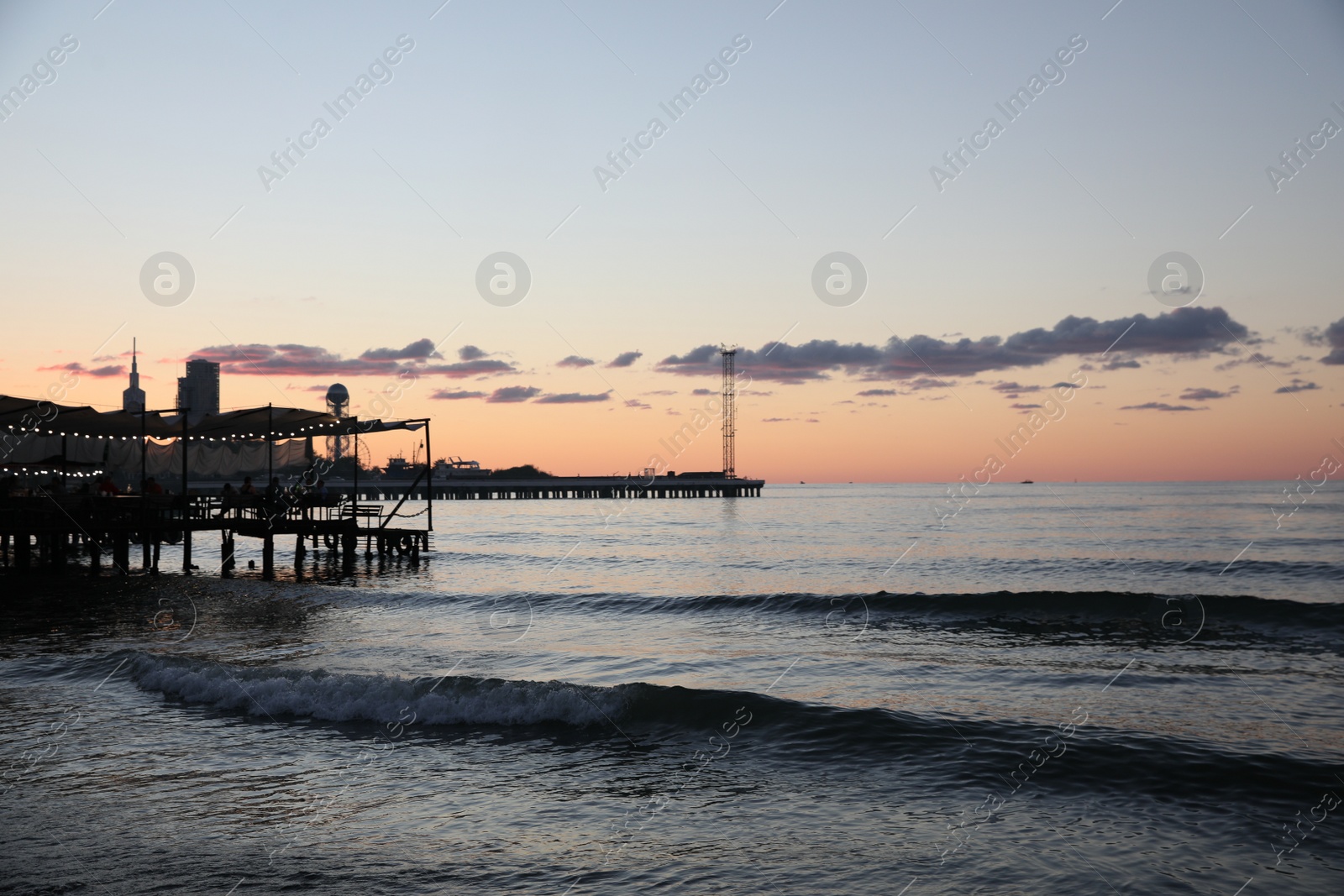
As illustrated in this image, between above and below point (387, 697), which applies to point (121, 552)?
above

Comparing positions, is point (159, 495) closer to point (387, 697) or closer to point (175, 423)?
point (175, 423)

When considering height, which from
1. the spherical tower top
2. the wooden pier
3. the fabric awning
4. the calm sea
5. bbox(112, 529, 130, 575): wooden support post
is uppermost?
the spherical tower top

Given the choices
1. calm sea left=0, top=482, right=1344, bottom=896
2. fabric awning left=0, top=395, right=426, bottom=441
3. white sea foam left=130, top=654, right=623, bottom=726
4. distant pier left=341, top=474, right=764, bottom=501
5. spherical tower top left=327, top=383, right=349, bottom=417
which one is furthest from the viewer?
distant pier left=341, top=474, right=764, bottom=501

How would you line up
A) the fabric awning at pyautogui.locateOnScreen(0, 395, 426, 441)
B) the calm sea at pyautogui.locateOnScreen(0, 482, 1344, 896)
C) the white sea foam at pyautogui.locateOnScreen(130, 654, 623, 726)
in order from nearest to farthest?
the calm sea at pyautogui.locateOnScreen(0, 482, 1344, 896), the white sea foam at pyautogui.locateOnScreen(130, 654, 623, 726), the fabric awning at pyautogui.locateOnScreen(0, 395, 426, 441)

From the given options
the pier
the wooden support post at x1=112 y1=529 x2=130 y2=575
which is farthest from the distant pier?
the wooden support post at x1=112 y1=529 x2=130 y2=575

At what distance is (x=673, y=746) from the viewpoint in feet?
32.7

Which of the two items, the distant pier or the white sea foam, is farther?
the distant pier

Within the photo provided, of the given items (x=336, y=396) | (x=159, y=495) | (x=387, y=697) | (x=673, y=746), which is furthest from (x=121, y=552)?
(x=336, y=396)

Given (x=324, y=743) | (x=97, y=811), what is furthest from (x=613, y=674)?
(x=97, y=811)

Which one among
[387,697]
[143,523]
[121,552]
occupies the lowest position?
[387,697]

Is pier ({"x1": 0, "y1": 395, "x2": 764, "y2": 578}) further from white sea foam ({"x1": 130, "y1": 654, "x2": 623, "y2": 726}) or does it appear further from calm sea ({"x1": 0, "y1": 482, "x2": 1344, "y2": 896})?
white sea foam ({"x1": 130, "y1": 654, "x2": 623, "y2": 726})

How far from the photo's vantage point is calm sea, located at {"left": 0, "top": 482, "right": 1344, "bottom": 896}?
21.1 feet

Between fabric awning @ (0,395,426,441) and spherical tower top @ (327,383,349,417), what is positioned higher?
spherical tower top @ (327,383,349,417)

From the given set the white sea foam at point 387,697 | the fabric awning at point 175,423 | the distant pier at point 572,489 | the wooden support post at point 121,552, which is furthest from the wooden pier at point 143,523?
the distant pier at point 572,489
